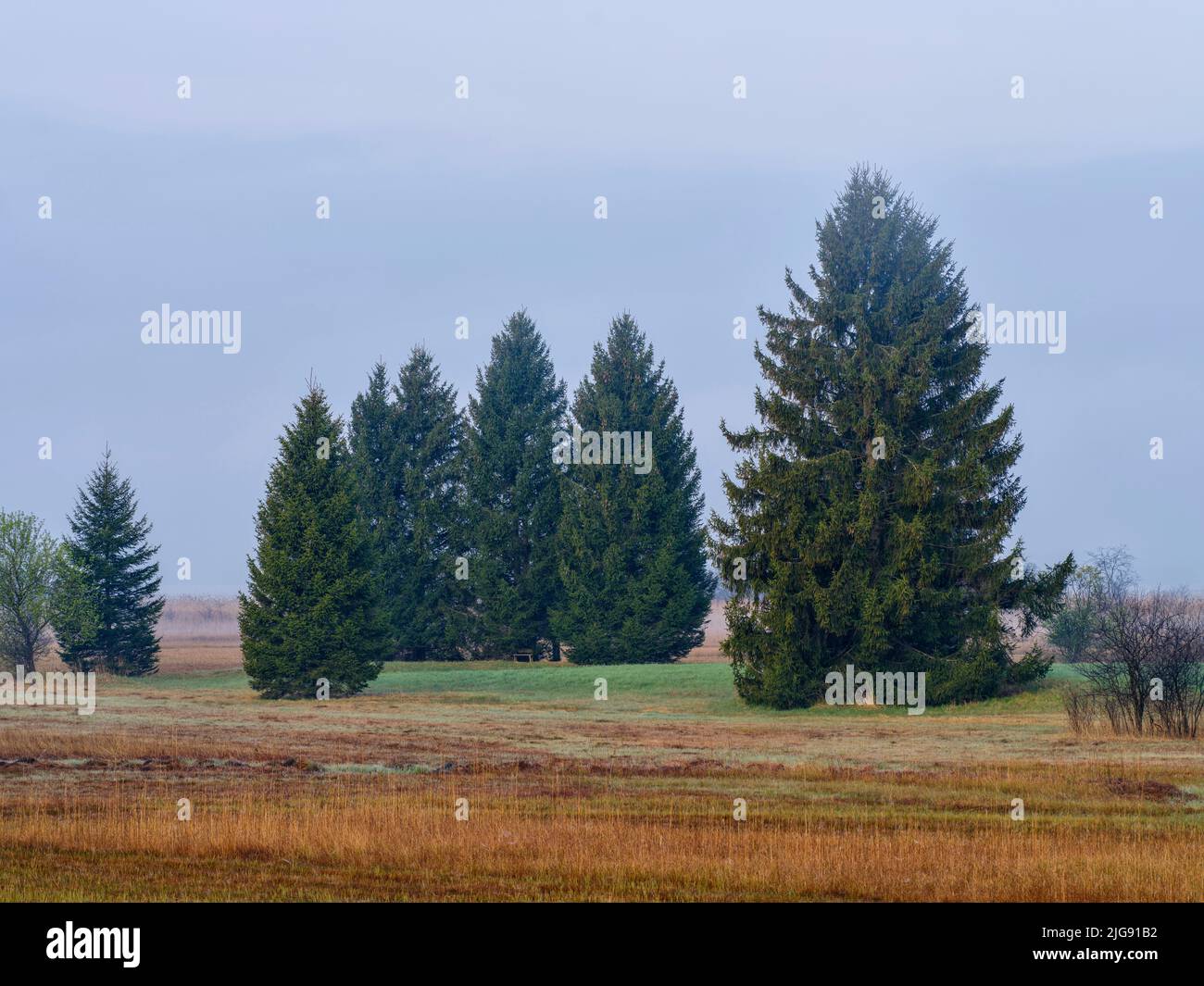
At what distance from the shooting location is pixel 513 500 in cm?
7381

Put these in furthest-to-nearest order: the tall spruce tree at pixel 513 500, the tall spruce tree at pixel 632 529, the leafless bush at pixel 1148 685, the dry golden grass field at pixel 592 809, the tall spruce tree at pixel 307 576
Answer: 1. the tall spruce tree at pixel 513 500
2. the tall spruce tree at pixel 632 529
3. the tall spruce tree at pixel 307 576
4. the leafless bush at pixel 1148 685
5. the dry golden grass field at pixel 592 809

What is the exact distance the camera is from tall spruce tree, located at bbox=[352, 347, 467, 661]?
75.6 meters

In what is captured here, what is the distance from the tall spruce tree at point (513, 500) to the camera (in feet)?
240

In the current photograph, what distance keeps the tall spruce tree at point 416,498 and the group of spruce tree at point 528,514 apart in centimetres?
9

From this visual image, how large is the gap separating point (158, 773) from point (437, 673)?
1517 inches

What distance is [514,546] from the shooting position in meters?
73.9

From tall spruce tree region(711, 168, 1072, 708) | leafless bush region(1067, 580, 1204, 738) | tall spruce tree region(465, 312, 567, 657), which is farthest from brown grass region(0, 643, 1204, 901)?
tall spruce tree region(465, 312, 567, 657)

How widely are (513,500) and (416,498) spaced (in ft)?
22.5

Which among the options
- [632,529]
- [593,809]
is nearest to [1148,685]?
[593,809]

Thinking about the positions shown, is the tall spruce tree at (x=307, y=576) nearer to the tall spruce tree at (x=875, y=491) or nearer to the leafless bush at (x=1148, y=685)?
the tall spruce tree at (x=875, y=491)

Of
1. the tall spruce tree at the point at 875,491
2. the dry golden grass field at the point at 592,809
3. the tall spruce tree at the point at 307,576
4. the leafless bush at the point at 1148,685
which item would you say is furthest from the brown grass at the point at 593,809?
the tall spruce tree at the point at 307,576
